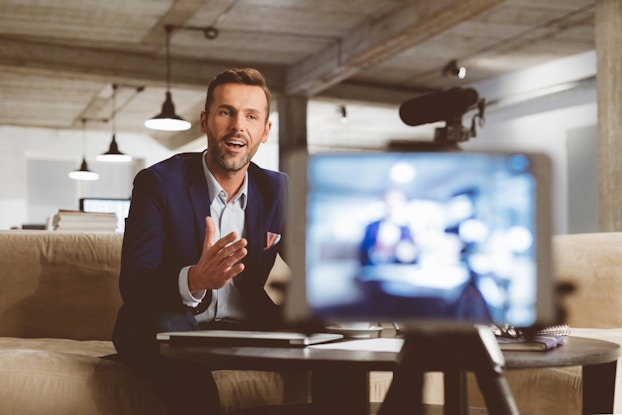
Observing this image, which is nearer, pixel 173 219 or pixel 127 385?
pixel 173 219

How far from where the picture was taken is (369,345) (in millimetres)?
1524

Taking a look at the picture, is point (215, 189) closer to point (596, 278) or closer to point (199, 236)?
point (199, 236)

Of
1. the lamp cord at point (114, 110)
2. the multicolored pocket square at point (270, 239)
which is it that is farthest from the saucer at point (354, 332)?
the lamp cord at point (114, 110)

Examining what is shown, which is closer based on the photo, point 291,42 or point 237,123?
point 237,123

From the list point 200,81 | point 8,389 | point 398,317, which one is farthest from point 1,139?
point 398,317

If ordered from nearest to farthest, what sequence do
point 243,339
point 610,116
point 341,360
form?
point 341,360
point 243,339
point 610,116

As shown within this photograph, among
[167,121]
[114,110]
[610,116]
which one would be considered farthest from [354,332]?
[114,110]

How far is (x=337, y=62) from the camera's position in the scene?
8.51 meters

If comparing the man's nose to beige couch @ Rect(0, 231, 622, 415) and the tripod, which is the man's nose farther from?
the tripod

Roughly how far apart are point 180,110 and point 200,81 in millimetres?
2881

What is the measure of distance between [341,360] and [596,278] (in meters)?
2.37

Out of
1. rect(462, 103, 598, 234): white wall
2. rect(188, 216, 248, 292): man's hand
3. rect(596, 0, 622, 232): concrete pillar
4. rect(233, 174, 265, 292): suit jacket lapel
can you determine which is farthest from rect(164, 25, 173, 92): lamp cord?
rect(188, 216, 248, 292): man's hand

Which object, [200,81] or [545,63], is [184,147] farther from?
→ [545,63]

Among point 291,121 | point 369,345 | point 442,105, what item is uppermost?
point 291,121
